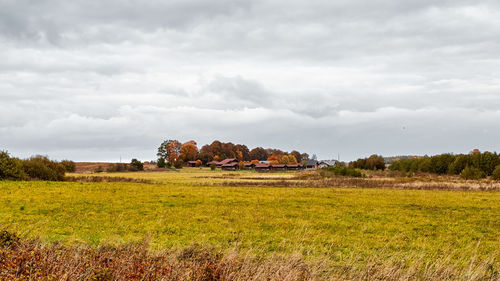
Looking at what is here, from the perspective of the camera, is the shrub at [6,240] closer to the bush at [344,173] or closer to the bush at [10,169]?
the bush at [10,169]

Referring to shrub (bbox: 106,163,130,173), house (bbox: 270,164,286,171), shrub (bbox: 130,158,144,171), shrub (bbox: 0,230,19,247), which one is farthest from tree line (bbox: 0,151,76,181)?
house (bbox: 270,164,286,171)

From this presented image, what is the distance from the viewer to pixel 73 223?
69.4 ft

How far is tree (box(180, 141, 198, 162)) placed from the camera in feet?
554

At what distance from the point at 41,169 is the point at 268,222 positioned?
4105 centimetres

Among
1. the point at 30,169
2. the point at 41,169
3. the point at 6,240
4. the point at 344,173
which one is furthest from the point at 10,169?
the point at 344,173

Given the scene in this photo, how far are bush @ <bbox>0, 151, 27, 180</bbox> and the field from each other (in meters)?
11.2

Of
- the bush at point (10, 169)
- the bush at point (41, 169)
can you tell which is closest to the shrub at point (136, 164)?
the bush at point (41, 169)

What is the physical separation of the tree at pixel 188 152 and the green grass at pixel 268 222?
134158 mm

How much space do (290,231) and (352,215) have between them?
7068 mm

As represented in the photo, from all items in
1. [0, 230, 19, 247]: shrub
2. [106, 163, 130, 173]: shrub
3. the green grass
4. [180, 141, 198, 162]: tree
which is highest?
[180, 141, 198, 162]: tree

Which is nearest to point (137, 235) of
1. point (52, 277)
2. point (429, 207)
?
point (52, 277)

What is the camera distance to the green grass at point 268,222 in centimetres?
1628

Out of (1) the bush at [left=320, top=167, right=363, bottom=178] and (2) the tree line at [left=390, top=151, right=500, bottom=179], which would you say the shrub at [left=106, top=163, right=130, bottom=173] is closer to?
(1) the bush at [left=320, top=167, right=363, bottom=178]

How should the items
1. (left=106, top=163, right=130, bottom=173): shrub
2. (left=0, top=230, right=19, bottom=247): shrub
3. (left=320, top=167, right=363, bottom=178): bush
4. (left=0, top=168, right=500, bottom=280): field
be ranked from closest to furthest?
(left=0, top=230, right=19, bottom=247): shrub < (left=0, top=168, right=500, bottom=280): field < (left=320, top=167, right=363, bottom=178): bush < (left=106, top=163, right=130, bottom=173): shrub
